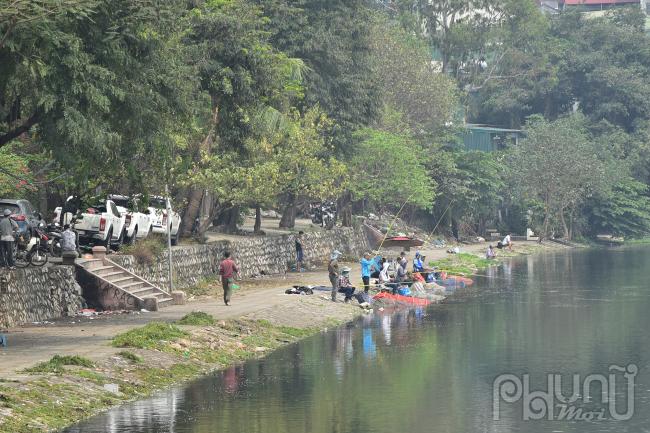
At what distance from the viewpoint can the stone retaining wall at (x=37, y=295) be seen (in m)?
36.6

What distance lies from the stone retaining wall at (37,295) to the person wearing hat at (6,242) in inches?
29.5

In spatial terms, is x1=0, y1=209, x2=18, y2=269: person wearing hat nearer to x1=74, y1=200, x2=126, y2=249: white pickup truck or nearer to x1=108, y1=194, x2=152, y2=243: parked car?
x1=74, y1=200, x2=126, y2=249: white pickup truck

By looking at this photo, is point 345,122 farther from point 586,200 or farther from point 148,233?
point 586,200

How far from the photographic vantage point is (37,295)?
38750 millimetres

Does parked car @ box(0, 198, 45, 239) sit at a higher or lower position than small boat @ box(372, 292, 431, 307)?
higher

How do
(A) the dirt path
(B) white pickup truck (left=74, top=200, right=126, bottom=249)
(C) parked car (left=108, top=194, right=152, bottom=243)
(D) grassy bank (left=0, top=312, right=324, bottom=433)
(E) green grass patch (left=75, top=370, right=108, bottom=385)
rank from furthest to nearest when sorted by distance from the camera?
(C) parked car (left=108, top=194, right=152, bottom=243) < (B) white pickup truck (left=74, top=200, right=126, bottom=249) < (A) the dirt path < (E) green grass patch (left=75, top=370, right=108, bottom=385) < (D) grassy bank (left=0, top=312, right=324, bottom=433)

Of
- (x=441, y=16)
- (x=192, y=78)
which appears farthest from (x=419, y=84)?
(x=192, y=78)

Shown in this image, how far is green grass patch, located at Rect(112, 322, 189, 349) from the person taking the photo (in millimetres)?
34000

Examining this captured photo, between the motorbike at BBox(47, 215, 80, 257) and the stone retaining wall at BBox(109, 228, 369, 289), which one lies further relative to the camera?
the stone retaining wall at BBox(109, 228, 369, 289)

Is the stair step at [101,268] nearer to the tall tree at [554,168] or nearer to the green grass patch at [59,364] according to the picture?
the green grass patch at [59,364]

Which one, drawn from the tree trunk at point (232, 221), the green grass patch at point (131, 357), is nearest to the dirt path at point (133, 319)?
the green grass patch at point (131, 357)

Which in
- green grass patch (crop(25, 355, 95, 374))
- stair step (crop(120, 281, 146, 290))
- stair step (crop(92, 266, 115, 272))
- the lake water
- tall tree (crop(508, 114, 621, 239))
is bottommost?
the lake water

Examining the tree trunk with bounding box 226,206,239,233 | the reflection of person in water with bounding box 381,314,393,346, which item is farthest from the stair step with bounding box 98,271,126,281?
the tree trunk with bounding box 226,206,239,233

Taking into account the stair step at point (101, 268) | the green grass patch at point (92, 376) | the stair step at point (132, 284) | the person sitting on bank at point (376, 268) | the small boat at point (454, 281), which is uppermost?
the stair step at point (101, 268)
